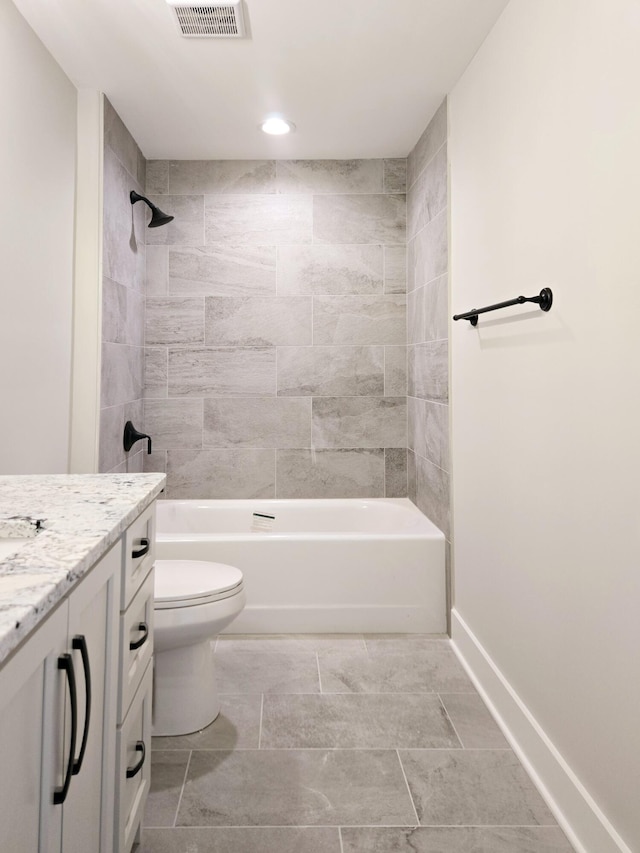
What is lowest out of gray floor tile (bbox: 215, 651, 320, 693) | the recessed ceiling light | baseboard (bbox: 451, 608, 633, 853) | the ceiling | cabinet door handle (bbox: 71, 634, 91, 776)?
gray floor tile (bbox: 215, 651, 320, 693)

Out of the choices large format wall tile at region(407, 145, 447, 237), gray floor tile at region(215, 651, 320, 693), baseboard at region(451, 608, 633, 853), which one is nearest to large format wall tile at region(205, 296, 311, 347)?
large format wall tile at region(407, 145, 447, 237)

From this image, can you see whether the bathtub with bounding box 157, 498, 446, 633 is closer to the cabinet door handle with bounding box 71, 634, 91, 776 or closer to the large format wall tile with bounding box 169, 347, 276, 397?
the large format wall tile with bounding box 169, 347, 276, 397

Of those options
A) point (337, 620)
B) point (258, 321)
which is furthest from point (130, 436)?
point (337, 620)

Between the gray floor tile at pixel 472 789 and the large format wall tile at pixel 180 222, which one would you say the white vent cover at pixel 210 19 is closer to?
the large format wall tile at pixel 180 222

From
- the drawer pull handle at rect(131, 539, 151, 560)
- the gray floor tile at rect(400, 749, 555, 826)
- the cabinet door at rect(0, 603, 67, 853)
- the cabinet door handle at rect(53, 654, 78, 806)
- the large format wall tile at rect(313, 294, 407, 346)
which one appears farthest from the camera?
the large format wall tile at rect(313, 294, 407, 346)

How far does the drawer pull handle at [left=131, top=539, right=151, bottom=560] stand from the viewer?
1.25 m

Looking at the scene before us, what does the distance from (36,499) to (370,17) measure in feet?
6.32

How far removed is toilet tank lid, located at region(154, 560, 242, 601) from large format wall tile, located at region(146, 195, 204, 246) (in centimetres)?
203

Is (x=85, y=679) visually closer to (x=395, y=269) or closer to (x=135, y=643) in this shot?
(x=135, y=643)

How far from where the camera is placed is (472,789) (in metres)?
1.63

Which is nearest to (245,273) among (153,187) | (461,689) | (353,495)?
(153,187)

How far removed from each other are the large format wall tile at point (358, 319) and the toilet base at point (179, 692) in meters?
2.02

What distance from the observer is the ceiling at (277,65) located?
202 cm

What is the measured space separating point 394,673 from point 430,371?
4.66ft
